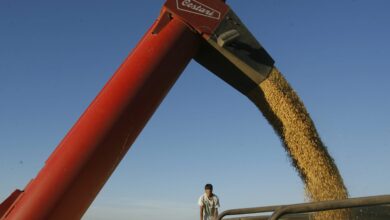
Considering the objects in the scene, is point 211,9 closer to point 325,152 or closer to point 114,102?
point 114,102

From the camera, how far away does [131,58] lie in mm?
3176

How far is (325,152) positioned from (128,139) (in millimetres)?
1666

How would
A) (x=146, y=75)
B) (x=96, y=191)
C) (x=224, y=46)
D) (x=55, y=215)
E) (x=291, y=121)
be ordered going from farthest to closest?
1. (x=291, y=121)
2. (x=224, y=46)
3. (x=146, y=75)
4. (x=96, y=191)
5. (x=55, y=215)

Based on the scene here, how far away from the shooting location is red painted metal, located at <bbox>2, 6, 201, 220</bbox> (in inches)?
106

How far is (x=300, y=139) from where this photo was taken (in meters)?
3.65

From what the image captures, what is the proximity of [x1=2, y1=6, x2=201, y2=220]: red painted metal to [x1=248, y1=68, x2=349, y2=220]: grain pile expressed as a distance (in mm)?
788

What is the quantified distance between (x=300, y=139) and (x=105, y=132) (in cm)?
160

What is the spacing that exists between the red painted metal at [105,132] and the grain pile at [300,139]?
79 centimetres

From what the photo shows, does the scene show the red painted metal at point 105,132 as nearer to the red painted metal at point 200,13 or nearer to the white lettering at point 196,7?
the red painted metal at point 200,13

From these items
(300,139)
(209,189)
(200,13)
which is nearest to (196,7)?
(200,13)

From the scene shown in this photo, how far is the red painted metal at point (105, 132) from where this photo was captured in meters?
2.69

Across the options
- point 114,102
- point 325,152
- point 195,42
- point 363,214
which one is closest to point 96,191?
point 114,102

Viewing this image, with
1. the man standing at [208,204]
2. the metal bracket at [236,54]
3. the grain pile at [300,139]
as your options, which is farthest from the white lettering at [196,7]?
the man standing at [208,204]

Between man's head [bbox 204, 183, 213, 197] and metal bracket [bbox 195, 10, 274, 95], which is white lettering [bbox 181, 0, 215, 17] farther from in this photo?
man's head [bbox 204, 183, 213, 197]
